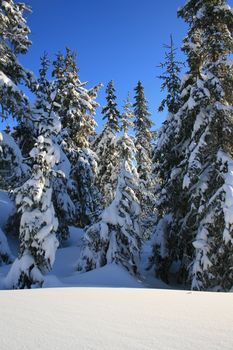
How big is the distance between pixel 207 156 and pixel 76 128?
11961 millimetres

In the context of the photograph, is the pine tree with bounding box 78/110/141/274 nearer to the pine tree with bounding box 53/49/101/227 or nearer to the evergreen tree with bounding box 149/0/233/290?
the evergreen tree with bounding box 149/0/233/290

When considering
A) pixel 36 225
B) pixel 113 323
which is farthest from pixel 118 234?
pixel 113 323

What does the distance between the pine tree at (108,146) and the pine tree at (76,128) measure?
333 cm

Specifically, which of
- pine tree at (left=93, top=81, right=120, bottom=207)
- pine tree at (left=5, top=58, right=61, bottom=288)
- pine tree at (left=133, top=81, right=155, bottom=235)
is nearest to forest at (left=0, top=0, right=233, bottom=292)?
pine tree at (left=5, top=58, right=61, bottom=288)

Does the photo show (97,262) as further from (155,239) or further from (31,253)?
(31,253)

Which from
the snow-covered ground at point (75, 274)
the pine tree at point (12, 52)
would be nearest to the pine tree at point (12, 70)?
the pine tree at point (12, 52)

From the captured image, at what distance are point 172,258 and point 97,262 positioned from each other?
3.55 m

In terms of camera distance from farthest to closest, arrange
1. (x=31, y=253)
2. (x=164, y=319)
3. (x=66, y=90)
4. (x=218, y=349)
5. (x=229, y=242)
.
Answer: (x=66, y=90) < (x=31, y=253) < (x=229, y=242) < (x=164, y=319) < (x=218, y=349)

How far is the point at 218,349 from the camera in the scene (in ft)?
11.7

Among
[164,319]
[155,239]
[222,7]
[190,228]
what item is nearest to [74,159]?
[155,239]

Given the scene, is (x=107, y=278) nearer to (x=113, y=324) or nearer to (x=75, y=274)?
(x=75, y=274)

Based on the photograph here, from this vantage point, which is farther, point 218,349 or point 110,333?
point 110,333

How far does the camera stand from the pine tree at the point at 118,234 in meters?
16.5

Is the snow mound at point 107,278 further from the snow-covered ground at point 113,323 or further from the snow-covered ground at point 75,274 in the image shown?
the snow-covered ground at point 113,323
